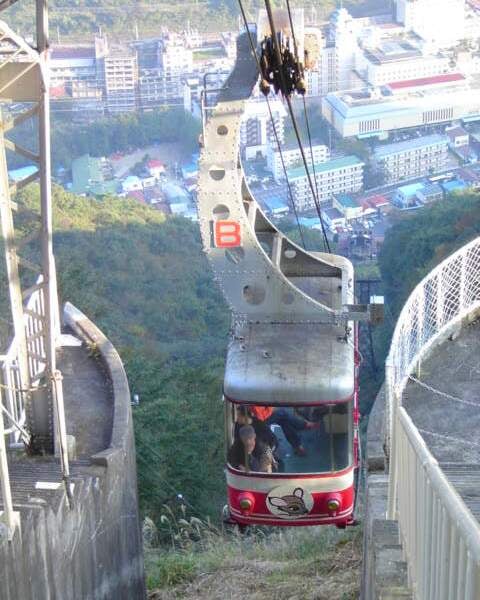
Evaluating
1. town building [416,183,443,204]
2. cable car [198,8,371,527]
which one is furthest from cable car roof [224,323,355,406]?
town building [416,183,443,204]

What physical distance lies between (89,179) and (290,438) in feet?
148

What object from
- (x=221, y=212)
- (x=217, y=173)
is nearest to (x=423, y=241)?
(x=221, y=212)

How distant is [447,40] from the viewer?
243 ft

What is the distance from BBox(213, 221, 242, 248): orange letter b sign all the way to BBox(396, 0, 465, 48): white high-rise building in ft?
217

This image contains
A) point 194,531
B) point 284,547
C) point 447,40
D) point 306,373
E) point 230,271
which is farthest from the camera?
point 447,40

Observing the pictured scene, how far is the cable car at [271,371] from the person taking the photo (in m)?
8.18

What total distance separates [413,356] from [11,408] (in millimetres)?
3131

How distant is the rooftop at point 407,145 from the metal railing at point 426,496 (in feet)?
158

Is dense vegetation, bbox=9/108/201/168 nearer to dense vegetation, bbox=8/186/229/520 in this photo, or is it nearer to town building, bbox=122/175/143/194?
town building, bbox=122/175/143/194

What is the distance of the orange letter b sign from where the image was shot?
8.76 metres

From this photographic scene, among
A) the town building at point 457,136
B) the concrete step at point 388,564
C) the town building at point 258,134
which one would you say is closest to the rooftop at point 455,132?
the town building at point 457,136

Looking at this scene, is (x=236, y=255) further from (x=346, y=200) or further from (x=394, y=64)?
(x=394, y=64)

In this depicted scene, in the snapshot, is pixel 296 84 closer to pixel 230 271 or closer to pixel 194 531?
pixel 230 271

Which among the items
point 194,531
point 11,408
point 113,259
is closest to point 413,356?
point 11,408
